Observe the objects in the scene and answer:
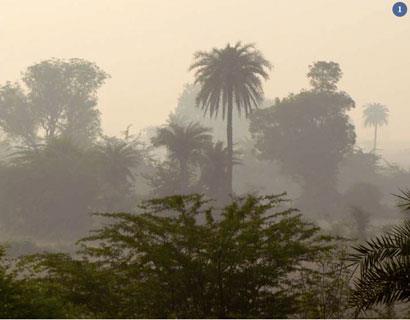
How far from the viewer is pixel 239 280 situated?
38.9 feet

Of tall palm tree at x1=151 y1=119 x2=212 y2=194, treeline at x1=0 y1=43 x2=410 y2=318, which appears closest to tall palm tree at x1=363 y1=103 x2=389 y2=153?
treeline at x1=0 y1=43 x2=410 y2=318

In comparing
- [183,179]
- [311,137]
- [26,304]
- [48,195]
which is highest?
[311,137]

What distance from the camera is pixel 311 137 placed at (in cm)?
5647

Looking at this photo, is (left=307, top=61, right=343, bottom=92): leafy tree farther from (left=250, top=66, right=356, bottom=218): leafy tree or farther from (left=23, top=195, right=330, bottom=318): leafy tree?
(left=23, top=195, right=330, bottom=318): leafy tree

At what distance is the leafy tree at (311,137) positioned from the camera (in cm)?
5631

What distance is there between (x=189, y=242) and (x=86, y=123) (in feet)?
203

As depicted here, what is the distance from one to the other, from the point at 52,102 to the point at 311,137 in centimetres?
3447

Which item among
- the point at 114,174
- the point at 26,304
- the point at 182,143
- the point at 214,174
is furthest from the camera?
the point at 214,174

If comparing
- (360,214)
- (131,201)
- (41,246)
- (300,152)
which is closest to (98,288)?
(41,246)

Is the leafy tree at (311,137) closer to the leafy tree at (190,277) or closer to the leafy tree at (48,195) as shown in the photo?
the leafy tree at (48,195)

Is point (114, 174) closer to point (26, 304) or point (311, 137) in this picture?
point (311, 137)

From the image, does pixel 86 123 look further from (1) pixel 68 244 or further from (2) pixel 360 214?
(2) pixel 360 214

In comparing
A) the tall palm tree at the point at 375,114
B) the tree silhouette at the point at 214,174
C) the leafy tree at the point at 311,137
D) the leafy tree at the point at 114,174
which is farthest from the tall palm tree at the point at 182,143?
the tall palm tree at the point at 375,114

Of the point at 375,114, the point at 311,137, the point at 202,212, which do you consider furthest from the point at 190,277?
the point at 375,114
